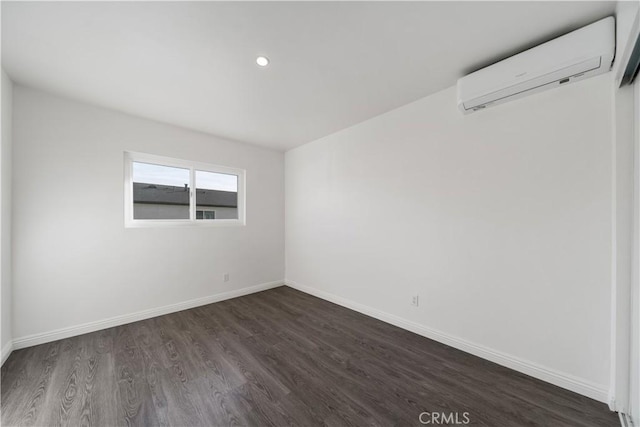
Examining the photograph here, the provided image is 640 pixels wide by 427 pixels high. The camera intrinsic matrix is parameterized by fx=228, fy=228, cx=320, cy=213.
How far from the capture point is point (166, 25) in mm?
1478

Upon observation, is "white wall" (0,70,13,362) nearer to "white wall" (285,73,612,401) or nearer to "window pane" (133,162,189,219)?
"window pane" (133,162,189,219)

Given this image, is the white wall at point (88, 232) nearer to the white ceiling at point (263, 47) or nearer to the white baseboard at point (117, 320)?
the white baseboard at point (117, 320)

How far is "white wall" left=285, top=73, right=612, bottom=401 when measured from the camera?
1.57 meters

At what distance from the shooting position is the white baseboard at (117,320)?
7.10ft

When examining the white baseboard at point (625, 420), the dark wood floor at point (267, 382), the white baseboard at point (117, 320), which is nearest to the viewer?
the white baseboard at point (625, 420)

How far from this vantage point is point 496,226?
6.38ft

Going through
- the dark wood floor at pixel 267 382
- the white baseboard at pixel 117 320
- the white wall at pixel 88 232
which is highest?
the white wall at pixel 88 232

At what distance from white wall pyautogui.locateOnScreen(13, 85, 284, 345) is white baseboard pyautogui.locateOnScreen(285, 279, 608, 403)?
8.12 ft

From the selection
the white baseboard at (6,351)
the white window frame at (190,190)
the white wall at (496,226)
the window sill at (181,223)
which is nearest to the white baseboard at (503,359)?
the white wall at (496,226)

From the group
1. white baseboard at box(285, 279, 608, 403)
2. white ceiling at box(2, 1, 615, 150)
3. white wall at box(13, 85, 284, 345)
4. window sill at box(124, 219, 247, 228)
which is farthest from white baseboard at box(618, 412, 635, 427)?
window sill at box(124, 219, 247, 228)

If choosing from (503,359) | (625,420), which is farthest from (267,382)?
(625,420)

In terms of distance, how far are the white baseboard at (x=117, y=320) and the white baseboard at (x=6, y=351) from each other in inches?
2.4

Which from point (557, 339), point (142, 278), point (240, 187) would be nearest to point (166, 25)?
point (240, 187)

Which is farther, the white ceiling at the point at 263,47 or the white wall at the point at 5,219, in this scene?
the white wall at the point at 5,219
